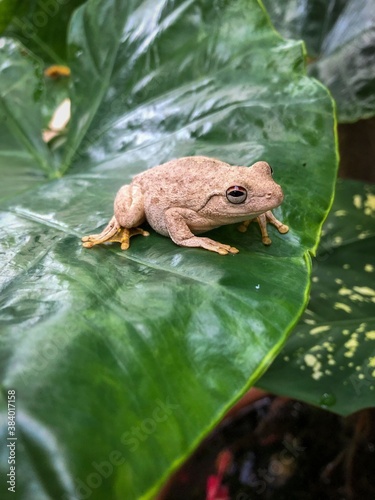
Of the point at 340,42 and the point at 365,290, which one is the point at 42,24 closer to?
the point at 340,42

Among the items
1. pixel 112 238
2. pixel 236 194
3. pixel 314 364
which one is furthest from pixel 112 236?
pixel 314 364

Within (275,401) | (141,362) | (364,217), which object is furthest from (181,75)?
(275,401)

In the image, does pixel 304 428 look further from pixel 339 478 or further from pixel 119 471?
pixel 119 471

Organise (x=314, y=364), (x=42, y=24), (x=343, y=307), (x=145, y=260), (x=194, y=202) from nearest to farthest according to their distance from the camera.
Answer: (x=145, y=260)
(x=194, y=202)
(x=314, y=364)
(x=343, y=307)
(x=42, y=24)

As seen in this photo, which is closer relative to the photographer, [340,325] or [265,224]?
Result: [265,224]

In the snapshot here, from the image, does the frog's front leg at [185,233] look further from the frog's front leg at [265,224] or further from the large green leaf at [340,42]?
the large green leaf at [340,42]

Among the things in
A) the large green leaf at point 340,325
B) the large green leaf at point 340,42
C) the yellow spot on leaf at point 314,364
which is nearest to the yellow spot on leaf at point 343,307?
the large green leaf at point 340,325
